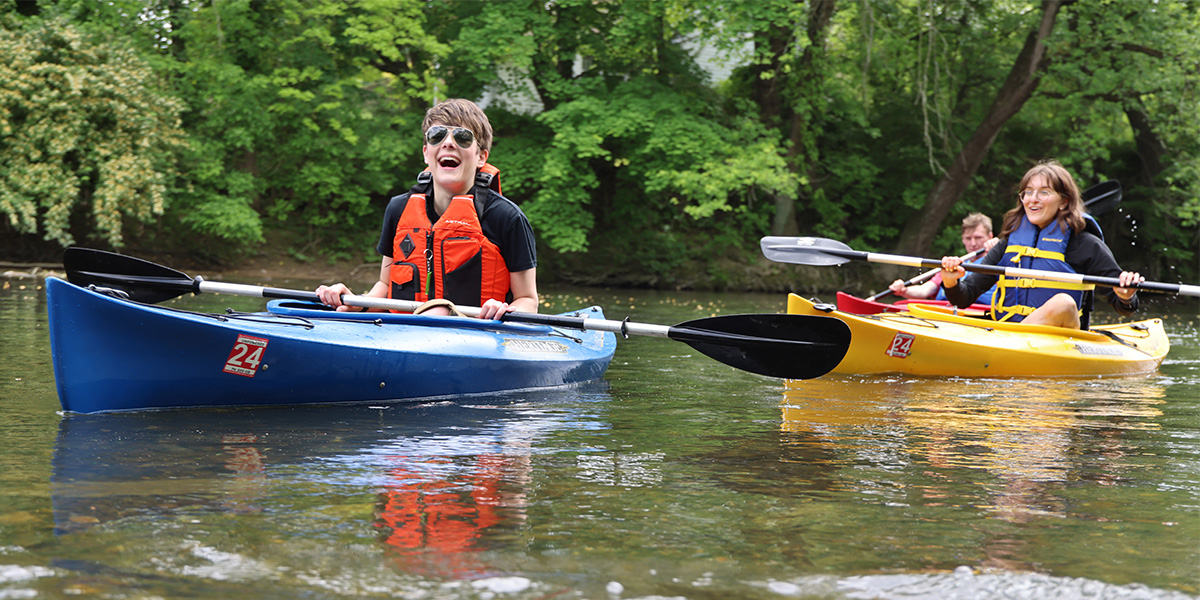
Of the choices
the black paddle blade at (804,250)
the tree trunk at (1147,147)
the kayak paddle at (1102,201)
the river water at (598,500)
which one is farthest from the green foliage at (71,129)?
the tree trunk at (1147,147)

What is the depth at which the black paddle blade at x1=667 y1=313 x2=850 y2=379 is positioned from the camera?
15.5 feet

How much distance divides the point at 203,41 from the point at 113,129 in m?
2.86

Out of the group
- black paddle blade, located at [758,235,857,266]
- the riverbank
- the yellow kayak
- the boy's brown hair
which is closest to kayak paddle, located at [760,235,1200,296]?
black paddle blade, located at [758,235,857,266]

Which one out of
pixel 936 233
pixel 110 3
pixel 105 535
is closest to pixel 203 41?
pixel 110 3

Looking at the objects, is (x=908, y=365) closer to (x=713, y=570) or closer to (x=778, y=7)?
(x=713, y=570)

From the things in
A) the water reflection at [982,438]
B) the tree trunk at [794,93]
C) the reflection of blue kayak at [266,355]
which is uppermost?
the tree trunk at [794,93]

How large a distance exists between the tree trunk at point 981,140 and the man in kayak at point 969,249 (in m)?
9.14

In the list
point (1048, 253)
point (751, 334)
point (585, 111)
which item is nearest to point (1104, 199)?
point (1048, 253)

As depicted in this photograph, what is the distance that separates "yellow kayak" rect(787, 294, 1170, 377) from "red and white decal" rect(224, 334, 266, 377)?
305 centimetres

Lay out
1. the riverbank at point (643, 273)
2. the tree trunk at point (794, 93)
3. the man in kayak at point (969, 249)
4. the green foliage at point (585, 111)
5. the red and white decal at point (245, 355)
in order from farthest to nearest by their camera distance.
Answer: the tree trunk at point (794, 93)
the riverbank at point (643, 273)
the green foliage at point (585, 111)
the man in kayak at point (969, 249)
the red and white decal at point (245, 355)

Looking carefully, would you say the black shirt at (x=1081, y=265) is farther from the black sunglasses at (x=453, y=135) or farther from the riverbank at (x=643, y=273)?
the riverbank at (x=643, y=273)

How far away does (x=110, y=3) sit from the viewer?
15.9m

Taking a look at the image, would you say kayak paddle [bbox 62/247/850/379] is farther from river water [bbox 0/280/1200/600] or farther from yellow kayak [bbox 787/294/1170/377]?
yellow kayak [bbox 787/294/1170/377]

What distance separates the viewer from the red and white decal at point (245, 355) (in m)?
4.36
